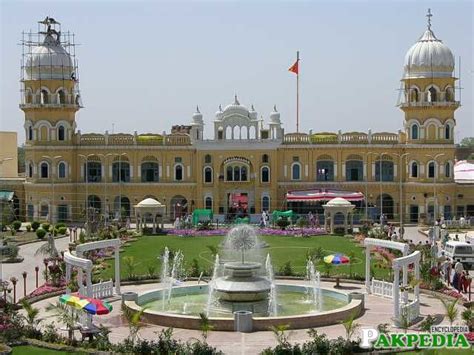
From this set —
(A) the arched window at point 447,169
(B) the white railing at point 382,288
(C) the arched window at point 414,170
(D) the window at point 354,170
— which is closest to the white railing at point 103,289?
(B) the white railing at point 382,288

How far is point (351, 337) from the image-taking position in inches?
830

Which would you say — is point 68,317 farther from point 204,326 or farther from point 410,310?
point 410,310

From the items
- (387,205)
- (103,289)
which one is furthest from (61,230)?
(103,289)

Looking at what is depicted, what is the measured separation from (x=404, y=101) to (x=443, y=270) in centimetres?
2976

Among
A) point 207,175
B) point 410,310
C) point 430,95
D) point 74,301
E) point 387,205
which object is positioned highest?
point 430,95

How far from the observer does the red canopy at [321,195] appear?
5716 centimetres

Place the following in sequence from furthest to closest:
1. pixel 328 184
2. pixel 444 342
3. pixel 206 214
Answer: pixel 328 184 → pixel 206 214 → pixel 444 342

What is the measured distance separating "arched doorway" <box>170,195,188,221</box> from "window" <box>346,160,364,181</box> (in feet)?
40.4

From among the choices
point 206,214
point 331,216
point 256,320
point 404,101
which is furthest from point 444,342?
point 404,101

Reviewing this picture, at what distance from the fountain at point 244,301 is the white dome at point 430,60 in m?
33.0

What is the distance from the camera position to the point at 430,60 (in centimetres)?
5838

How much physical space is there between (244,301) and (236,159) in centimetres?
3486

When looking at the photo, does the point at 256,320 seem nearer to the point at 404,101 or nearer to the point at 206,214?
the point at 206,214

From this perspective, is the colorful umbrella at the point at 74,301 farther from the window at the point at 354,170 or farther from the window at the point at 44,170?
the window at the point at 354,170
